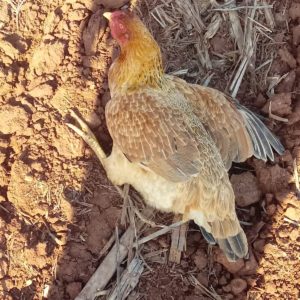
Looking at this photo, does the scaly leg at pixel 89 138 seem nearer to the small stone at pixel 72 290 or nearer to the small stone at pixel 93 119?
the small stone at pixel 93 119

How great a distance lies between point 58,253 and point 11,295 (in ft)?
1.24

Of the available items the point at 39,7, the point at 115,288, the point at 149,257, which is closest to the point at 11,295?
the point at 115,288

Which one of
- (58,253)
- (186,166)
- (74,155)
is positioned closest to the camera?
(186,166)

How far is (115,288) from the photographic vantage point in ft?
11.3

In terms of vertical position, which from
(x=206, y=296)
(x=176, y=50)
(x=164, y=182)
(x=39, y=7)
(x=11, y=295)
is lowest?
(x=206, y=296)

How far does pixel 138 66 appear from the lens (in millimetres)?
3457

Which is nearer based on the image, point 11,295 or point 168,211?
point 11,295

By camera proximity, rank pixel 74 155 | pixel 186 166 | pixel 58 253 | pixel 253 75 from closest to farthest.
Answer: pixel 186 166
pixel 58 253
pixel 74 155
pixel 253 75

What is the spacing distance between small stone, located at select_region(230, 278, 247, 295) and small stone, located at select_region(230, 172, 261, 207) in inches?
21.6

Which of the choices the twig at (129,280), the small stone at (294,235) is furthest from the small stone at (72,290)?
the small stone at (294,235)

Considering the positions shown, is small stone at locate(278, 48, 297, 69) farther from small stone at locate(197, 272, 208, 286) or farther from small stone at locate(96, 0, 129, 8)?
small stone at locate(197, 272, 208, 286)

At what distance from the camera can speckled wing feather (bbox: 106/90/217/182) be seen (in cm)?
324

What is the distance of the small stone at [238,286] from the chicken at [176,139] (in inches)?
7.8

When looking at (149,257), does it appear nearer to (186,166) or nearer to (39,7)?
(186,166)
